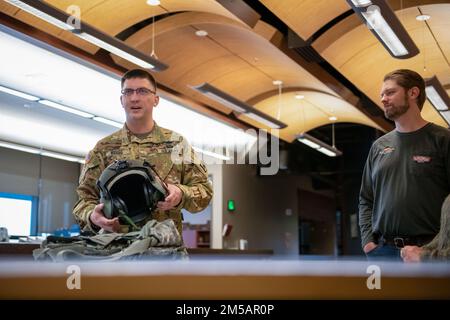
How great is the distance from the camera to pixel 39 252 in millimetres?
1617

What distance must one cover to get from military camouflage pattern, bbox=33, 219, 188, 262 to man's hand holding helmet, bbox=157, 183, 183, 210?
18 centimetres

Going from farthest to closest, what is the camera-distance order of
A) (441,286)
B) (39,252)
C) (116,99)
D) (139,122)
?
(116,99), (139,122), (39,252), (441,286)

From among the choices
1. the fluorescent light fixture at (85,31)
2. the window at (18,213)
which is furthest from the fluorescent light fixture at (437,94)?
the window at (18,213)

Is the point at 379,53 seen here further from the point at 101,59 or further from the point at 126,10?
the point at 101,59

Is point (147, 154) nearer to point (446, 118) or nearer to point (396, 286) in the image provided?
point (396, 286)

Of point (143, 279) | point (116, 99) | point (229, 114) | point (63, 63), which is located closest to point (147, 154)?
point (143, 279)

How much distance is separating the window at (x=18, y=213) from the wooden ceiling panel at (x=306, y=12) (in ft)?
→ 13.5

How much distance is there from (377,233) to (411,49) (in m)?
3.94

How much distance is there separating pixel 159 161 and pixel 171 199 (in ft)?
1.23

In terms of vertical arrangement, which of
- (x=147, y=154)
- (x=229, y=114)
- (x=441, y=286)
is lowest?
(x=441, y=286)

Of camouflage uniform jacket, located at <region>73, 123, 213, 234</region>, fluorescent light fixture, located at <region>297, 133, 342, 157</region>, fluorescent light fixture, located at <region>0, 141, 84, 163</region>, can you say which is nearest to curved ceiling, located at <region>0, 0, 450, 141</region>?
fluorescent light fixture, located at <region>297, 133, 342, 157</region>

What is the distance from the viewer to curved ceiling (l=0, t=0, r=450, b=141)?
791cm

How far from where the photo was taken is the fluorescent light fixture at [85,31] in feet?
16.2

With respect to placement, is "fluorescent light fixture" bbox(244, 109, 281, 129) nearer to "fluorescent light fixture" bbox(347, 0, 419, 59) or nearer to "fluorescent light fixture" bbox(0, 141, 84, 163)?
"fluorescent light fixture" bbox(0, 141, 84, 163)
